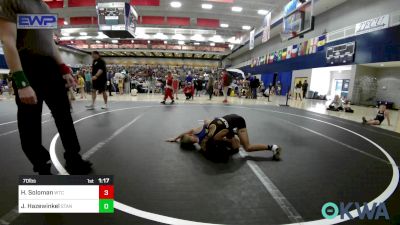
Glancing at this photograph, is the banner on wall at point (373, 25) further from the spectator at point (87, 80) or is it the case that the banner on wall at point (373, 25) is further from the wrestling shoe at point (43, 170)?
the spectator at point (87, 80)

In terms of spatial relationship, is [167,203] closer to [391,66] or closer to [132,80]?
[391,66]

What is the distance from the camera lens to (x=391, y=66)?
1409 centimetres

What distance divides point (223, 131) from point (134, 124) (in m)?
3.05

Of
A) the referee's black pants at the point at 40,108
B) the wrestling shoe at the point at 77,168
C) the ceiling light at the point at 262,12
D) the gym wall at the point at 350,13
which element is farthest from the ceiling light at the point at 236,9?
the wrestling shoe at the point at 77,168

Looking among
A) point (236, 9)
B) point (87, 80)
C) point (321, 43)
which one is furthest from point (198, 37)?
point (87, 80)

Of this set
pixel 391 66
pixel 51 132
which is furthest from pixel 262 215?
pixel 391 66

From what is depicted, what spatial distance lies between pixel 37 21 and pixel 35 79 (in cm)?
54

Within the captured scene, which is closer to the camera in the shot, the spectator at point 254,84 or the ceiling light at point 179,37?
the spectator at point 254,84

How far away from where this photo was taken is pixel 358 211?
2068 mm

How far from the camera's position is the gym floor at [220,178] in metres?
1.93

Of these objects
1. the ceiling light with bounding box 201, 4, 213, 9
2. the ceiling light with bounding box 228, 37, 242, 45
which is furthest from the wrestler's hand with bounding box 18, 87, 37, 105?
the ceiling light with bounding box 228, 37, 242, 45

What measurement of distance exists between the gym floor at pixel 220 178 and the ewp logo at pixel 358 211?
61mm

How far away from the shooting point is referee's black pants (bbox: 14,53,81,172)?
219 cm

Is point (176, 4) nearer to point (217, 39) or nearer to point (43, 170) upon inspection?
point (217, 39)
